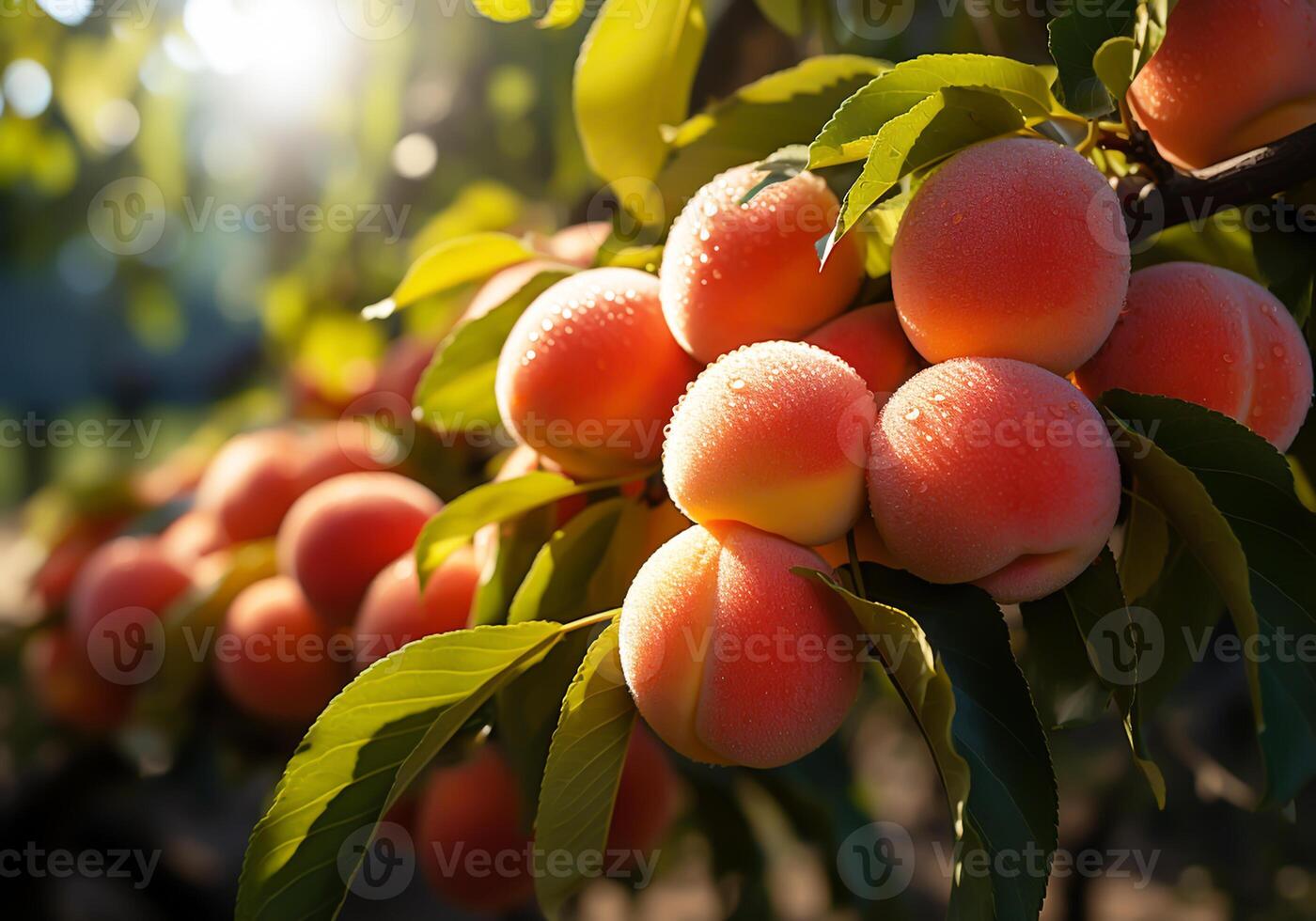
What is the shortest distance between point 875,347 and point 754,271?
0.06m

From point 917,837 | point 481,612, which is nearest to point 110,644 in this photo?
point 481,612

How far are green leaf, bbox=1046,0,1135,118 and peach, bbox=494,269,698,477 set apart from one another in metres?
0.20

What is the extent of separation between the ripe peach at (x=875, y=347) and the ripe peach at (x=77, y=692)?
0.93 m

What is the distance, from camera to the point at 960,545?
393 millimetres

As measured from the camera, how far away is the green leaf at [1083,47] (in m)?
0.47

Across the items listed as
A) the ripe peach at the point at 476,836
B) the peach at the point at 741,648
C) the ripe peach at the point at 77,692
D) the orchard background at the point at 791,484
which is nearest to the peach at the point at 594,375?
the orchard background at the point at 791,484

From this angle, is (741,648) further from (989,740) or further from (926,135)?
(926,135)

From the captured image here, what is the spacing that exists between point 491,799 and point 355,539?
0.80 feet
